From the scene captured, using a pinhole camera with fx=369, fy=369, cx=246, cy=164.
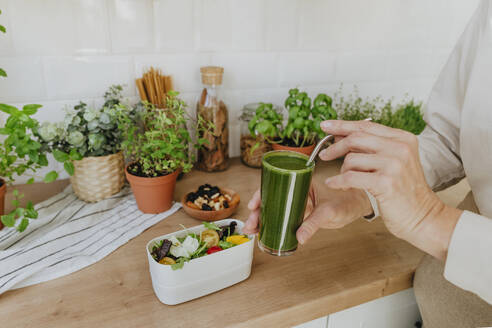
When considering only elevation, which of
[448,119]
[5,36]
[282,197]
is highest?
[5,36]

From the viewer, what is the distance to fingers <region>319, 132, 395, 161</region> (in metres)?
0.61

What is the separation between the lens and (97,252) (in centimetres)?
85

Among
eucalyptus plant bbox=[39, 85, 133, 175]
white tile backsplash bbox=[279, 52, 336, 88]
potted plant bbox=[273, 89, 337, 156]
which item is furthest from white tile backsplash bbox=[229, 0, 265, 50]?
eucalyptus plant bbox=[39, 85, 133, 175]

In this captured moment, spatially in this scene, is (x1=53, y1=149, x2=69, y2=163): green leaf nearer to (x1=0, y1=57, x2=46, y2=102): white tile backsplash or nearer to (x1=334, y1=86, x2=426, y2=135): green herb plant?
(x1=0, y1=57, x2=46, y2=102): white tile backsplash

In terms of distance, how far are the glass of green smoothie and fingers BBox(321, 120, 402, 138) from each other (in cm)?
7

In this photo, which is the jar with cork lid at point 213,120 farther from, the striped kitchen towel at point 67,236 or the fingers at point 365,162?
the fingers at point 365,162

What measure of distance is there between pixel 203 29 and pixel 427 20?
3.40ft

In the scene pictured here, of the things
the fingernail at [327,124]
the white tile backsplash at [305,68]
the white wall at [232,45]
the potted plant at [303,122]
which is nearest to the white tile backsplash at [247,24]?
the white wall at [232,45]

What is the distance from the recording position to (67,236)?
902 millimetres

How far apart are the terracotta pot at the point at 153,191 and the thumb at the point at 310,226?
400mm

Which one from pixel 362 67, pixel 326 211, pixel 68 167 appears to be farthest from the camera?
pixel 362 67

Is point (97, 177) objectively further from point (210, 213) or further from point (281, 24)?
point (281, 24)

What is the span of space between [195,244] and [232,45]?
0.80m

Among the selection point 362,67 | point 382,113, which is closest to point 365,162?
point 382,113
